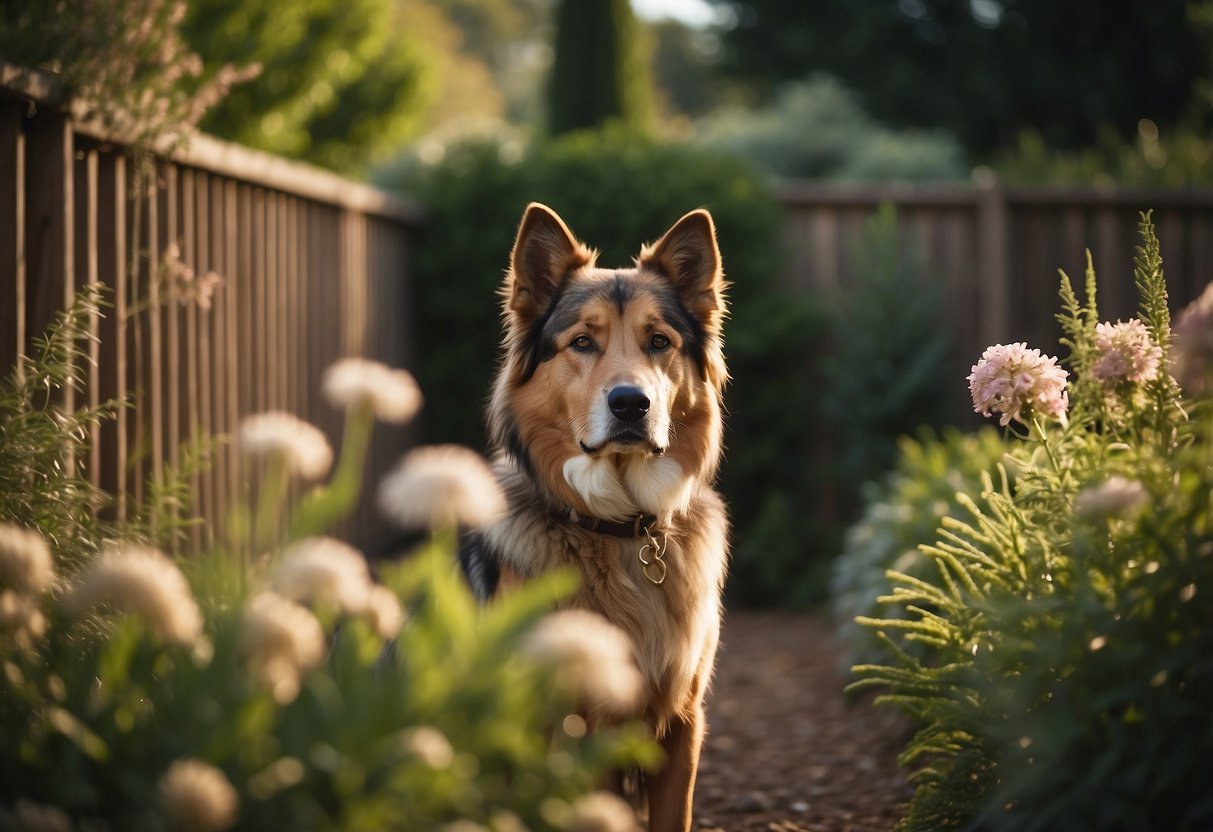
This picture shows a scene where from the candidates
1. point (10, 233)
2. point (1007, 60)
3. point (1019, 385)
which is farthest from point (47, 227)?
point (1007, 60)

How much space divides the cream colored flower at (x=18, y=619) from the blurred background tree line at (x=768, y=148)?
230 cm

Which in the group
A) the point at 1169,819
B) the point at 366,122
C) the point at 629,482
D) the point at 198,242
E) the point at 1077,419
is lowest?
the point at 1169,819

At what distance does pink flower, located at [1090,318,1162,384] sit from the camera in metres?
2.64

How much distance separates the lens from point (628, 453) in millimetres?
3549

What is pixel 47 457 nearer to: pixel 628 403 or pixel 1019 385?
pixel 628 403

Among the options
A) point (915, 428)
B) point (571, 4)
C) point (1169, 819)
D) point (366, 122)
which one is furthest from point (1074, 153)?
point (1169, 819)

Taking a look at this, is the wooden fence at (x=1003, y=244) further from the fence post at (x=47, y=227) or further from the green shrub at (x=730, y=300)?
the fence post at (x=47, y=227)

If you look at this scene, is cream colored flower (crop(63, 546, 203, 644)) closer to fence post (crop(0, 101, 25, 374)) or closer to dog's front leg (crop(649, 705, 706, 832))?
dog's front leg (crop(649, 705, 706, 832))

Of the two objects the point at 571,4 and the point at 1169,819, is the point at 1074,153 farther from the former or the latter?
the point at 1169,819

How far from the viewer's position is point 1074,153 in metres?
20.1

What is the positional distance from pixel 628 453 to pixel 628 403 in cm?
19

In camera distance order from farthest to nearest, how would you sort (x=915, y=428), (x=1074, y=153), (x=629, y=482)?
(x=1074, y=153) < (x=915, y=428) < (x=629, y=482)

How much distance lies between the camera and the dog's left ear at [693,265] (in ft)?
12.8

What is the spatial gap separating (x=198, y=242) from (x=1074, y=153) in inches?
740
